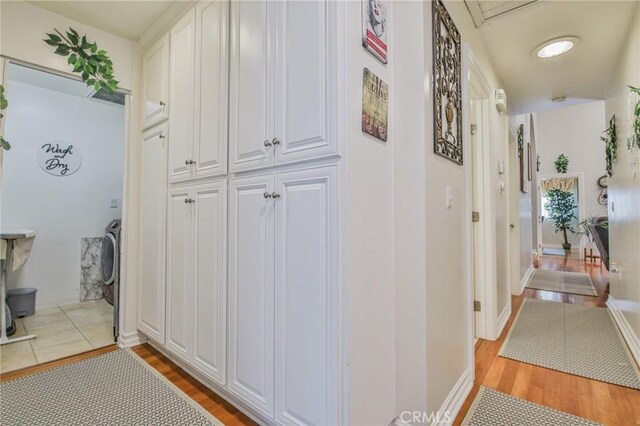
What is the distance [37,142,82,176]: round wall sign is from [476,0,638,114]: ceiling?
14.3 ft

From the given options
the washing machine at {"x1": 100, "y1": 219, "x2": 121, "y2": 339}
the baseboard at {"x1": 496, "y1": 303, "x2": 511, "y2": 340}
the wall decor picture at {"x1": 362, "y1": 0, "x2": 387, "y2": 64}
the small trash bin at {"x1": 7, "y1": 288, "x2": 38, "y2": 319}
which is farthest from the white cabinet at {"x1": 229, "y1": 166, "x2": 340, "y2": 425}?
the small trash bin at {"x1": 7, "y1": 288, "x2": 38, "y2": 319}

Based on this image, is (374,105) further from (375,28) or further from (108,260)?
(108,260)

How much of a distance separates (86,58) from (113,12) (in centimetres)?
38

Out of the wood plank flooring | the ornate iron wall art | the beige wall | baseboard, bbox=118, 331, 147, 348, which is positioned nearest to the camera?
the ornate iron wall art

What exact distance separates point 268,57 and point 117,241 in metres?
2.10

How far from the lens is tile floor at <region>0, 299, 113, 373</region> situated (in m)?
2.20

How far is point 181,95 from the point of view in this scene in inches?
78.4

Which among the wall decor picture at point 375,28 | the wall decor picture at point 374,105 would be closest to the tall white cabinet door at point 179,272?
the wall decor picture at point 374,105

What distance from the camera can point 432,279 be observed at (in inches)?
54.2

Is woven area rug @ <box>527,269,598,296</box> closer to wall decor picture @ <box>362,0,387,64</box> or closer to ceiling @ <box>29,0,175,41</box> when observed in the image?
wall decor picture @ <box>362,0,387,64</box>

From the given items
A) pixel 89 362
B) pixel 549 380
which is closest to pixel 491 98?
pixel 549 380

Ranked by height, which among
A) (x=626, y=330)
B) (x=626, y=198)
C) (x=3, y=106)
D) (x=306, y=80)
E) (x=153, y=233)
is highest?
(x=3, y=106)

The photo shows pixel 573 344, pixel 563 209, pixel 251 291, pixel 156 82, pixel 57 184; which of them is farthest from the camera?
pixel 563 209

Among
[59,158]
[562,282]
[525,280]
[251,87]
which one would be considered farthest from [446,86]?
[562,282]
